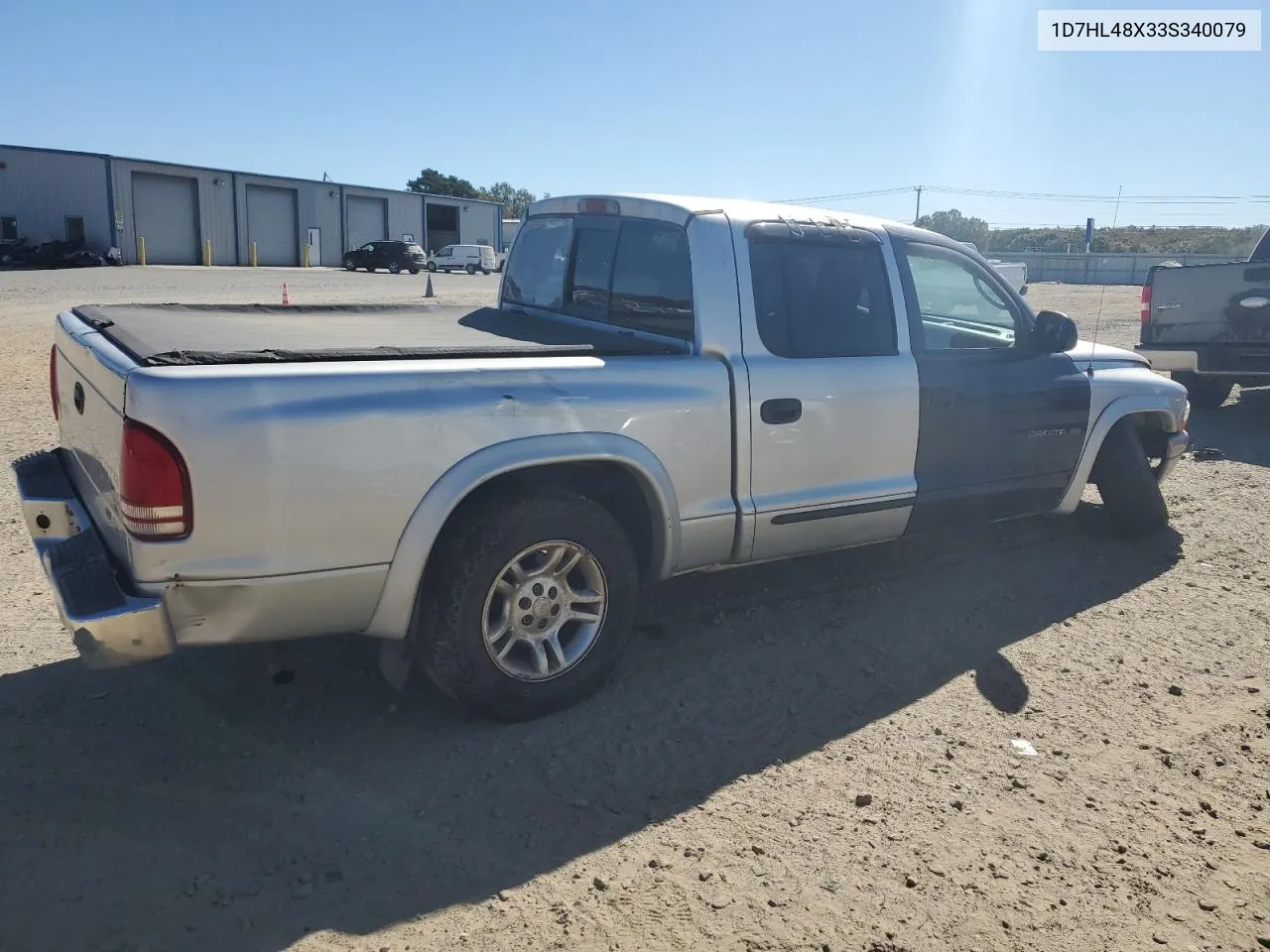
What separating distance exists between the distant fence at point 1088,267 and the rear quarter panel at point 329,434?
4935 cm

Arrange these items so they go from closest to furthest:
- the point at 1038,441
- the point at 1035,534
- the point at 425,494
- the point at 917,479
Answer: the point at 425,494 < the point at 917,479 < the point at 1038,441 < the point at 1035,534

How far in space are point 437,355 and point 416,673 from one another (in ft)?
4.60

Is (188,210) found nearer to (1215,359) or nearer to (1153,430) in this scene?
(1215,359)

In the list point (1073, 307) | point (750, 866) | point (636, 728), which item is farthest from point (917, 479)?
point (1073, 307)

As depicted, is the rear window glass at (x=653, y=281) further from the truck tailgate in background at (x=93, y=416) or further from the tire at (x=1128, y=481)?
the tire at (x=1128, y=481)

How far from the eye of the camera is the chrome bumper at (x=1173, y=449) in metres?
6.15

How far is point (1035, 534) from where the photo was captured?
628 cm

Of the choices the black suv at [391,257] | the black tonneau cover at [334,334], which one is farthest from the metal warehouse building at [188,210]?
the black tonneau cover at [334,334]

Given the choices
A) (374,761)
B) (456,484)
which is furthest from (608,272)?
(374,761)

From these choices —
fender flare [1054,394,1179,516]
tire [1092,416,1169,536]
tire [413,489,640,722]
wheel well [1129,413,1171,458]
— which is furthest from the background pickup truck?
A: tire [413,489,640,722]

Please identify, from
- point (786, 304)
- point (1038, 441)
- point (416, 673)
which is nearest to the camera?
point (416, 673)

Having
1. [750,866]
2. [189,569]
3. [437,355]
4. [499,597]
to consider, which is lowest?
[750,866]

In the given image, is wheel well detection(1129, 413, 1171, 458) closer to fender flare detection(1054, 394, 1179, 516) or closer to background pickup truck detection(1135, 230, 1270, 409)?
fender flare detection(1054, 394, 1179, 516)

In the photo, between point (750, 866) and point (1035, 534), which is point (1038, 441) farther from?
point (750, 866)
